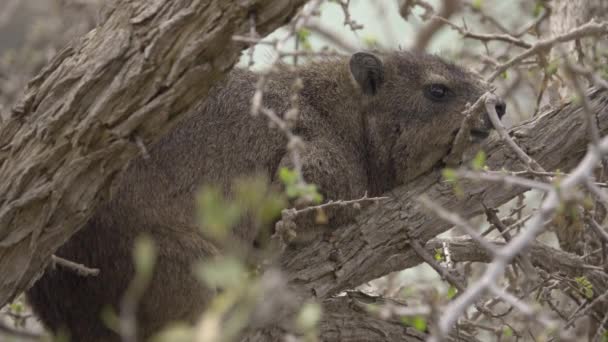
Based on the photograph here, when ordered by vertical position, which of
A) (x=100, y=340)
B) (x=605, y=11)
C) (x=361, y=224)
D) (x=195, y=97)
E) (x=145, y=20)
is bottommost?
(x=100, y=340)

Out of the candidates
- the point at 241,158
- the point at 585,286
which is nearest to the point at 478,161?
the point at 585,286

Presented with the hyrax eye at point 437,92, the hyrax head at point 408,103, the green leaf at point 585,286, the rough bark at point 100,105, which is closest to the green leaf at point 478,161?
the rough bark at point 100,105

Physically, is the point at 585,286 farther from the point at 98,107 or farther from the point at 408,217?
the point at 98,107

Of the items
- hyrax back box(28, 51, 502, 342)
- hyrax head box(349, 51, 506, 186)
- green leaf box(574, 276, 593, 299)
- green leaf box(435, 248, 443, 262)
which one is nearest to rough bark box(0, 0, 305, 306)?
hyrax back box(28, 51, 502, 342)

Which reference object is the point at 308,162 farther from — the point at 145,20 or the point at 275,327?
the point at 145,20

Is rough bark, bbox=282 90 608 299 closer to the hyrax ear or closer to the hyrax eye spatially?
the hyrax eye

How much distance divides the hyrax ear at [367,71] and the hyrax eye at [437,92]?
393mm

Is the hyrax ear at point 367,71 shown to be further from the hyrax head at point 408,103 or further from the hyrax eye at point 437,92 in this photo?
the hyrax eye at point 437,92

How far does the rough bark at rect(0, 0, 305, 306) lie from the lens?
407 centimetres

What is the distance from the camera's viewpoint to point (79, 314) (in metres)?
5.43

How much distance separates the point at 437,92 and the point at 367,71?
573mm

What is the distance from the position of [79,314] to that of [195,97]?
200cm

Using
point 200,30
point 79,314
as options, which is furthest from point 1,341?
point 200,30

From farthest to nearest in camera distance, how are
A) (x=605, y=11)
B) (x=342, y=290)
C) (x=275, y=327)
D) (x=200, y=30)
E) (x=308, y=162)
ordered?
(x=605, y=11) → (x=308, y=162) → (x=342, y=290) → (x=275, y=327) → (x=200, y=30)
